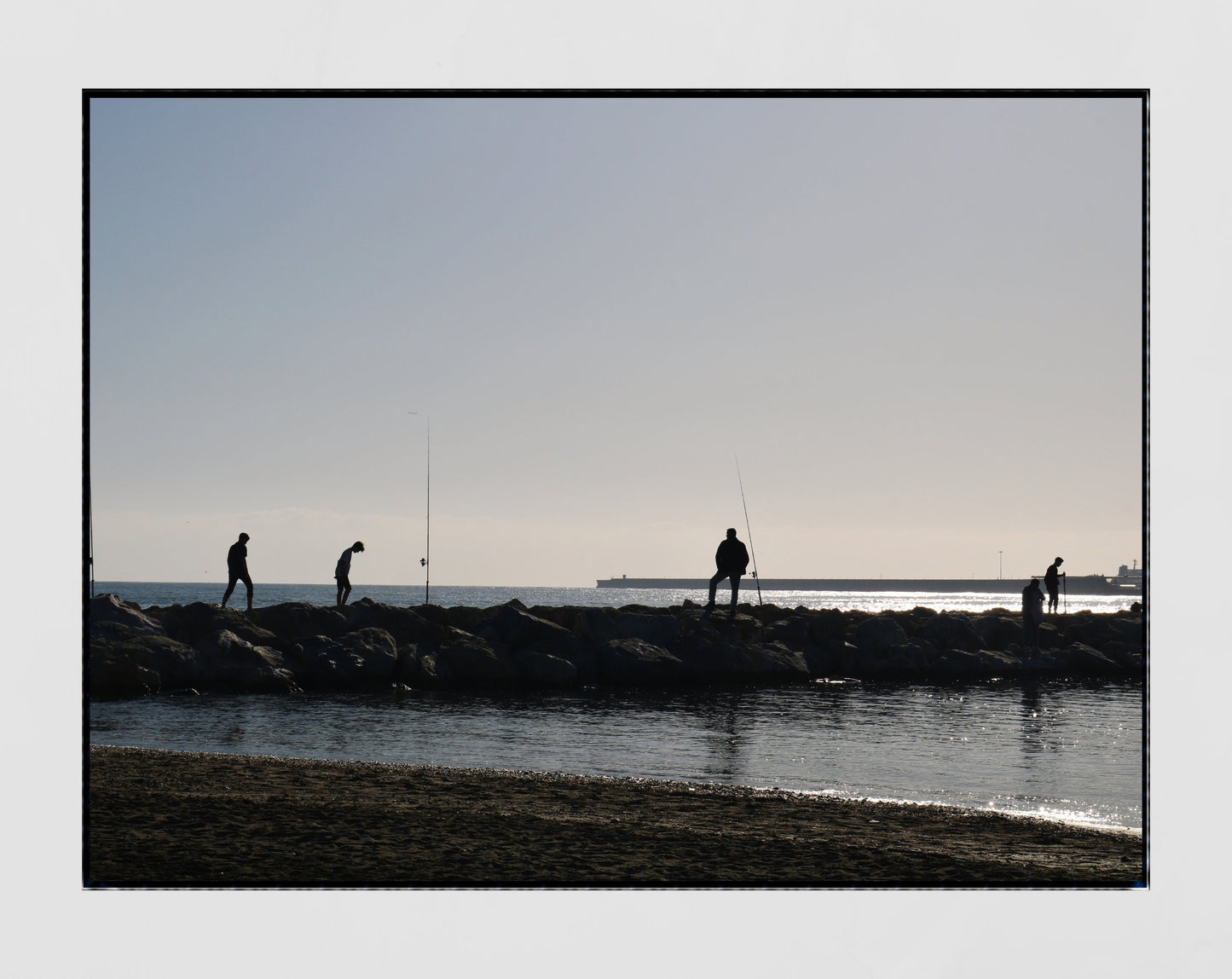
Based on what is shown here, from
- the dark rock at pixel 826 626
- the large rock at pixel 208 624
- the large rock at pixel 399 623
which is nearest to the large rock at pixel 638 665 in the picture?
the large rock at pixel 399 623

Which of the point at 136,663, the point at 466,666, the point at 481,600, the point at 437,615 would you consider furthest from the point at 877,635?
the point at 481,600

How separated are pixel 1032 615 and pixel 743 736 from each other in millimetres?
12160

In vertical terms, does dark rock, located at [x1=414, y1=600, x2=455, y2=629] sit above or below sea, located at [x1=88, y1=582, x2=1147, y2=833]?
above

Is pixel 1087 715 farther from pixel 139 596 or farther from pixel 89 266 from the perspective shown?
pixel 139 596

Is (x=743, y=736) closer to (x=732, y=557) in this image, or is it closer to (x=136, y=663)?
(x=732, y=557)

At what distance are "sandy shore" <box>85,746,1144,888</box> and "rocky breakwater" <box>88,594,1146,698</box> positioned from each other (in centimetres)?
794

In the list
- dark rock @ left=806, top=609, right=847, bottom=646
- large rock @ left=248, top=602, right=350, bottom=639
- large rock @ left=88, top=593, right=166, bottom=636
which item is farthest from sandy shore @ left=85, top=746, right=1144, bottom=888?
dark rock @ left=806, top=609, right=847, bottom=646

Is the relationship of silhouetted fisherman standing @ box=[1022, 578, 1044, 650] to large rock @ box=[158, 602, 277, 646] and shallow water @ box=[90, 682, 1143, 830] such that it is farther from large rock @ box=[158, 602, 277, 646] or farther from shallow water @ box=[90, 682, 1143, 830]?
large rock @ box=[158, 602, 277, 646]

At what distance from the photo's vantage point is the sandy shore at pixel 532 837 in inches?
210

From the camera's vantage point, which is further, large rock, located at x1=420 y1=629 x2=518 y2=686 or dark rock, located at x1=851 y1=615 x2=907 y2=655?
dark rock, located at x1=851 y1=615 x2=907 y2=655

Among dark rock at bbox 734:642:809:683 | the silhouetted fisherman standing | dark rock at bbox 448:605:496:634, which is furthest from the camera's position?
the silhouetted fisherman standing

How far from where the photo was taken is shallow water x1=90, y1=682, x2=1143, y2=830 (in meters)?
9.22

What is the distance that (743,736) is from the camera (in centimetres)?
1191

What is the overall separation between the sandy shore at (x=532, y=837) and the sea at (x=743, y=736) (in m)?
1.12
